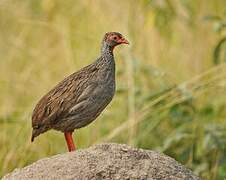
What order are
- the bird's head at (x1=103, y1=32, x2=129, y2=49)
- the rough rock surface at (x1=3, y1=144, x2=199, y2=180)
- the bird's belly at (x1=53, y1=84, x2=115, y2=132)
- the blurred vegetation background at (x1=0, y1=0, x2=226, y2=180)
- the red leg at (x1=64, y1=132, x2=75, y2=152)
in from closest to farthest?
the rough rock surface at (x1=3, y1=144, x2=199, y2=180) < the bird's belly at (x1=53, y1=84, x2=115, y2=132) < the red leg at (x1=64, y1=132, x2=75, y2=152) < the bird's head at (x1=103, y1=32, x2=129, y2=49) < the blurred vegetation background at (x1=0, y1=0, x2=226, y2=180)

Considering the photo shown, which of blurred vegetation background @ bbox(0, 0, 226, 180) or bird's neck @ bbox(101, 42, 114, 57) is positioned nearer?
bird's neck @ bbox(101, 42, 114, 57)

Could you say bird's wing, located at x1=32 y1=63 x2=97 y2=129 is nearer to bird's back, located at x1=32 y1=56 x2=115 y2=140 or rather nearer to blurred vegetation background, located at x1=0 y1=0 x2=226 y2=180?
bird's back, located at x1=32 y1=56 x2=115 y2=140

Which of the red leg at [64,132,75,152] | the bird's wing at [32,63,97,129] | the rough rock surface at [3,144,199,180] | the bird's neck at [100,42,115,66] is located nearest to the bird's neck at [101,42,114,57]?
the bird's neck at [100,42,115,66]

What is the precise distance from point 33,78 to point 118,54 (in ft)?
3.86

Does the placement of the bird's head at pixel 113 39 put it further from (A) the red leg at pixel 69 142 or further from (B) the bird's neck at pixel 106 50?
(A) the red leg at pixel 69 142

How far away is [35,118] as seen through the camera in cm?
715

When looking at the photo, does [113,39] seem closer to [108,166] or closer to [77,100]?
[77,100]

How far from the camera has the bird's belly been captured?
22.8 ft

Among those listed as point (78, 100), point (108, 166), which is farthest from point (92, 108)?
point (108, 166)

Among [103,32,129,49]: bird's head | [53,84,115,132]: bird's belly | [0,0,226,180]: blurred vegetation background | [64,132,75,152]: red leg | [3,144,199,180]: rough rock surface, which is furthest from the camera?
[0,0,226,180]: blurred vegetation background

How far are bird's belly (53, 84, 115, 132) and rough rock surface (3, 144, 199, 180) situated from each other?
0.69m

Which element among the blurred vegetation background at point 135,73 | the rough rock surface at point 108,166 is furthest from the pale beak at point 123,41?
the blurred vegetation background at point 135,73

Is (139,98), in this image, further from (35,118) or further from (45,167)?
(45,167)

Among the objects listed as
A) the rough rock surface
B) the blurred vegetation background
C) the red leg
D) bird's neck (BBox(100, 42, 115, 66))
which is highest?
the blurred vegetation background
